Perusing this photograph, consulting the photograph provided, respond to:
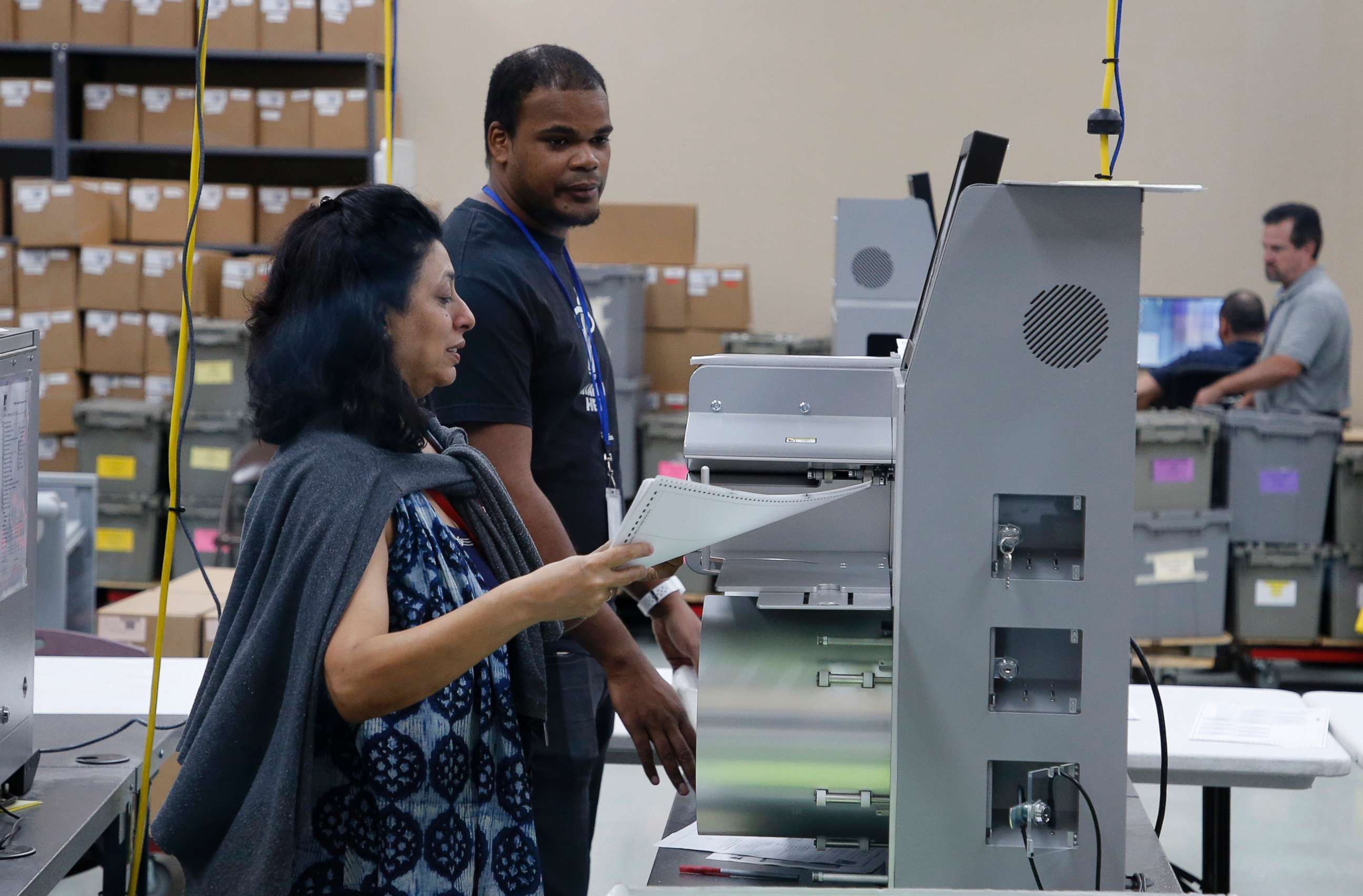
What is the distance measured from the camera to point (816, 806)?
1.36 m

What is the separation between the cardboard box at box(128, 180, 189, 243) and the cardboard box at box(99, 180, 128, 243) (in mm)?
18

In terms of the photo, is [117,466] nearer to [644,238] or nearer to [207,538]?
[207,538]

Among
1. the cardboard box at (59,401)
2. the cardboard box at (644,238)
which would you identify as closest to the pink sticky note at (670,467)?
the cardboard box at (644,238)

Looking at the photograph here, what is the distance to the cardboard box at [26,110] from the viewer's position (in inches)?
228

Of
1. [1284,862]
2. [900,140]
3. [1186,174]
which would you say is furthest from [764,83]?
[1284,862]

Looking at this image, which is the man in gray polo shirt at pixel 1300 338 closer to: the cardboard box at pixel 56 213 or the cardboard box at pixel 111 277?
the cardboard box at pixel 111 277

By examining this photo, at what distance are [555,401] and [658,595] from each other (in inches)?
12.1

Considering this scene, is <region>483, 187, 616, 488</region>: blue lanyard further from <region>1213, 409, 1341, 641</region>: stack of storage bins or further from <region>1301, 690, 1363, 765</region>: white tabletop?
<region>1213, 409, 1341, 641</region>: stack of storage bins

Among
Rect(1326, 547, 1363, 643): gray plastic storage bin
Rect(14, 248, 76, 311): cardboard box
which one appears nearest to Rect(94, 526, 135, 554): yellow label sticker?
Rect(14, 248, 76, 311): cardboard box

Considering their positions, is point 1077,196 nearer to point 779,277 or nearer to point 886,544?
point 886,544

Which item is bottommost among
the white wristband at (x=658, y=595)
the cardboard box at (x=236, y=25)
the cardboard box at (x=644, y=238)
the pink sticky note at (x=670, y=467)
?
the pink sticky note at (x=670, y=467)

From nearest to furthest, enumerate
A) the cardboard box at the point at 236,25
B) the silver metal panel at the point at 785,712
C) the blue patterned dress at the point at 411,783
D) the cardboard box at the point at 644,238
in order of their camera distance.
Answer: the blue patterned dress at the point at 411,783, the silver metal panel at the point at 785,712, the cardboard box at the point at 644,238, the cardboard box at the point at 236,25

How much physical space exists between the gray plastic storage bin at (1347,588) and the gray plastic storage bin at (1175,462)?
0.53 metres

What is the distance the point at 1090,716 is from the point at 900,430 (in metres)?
0.35
